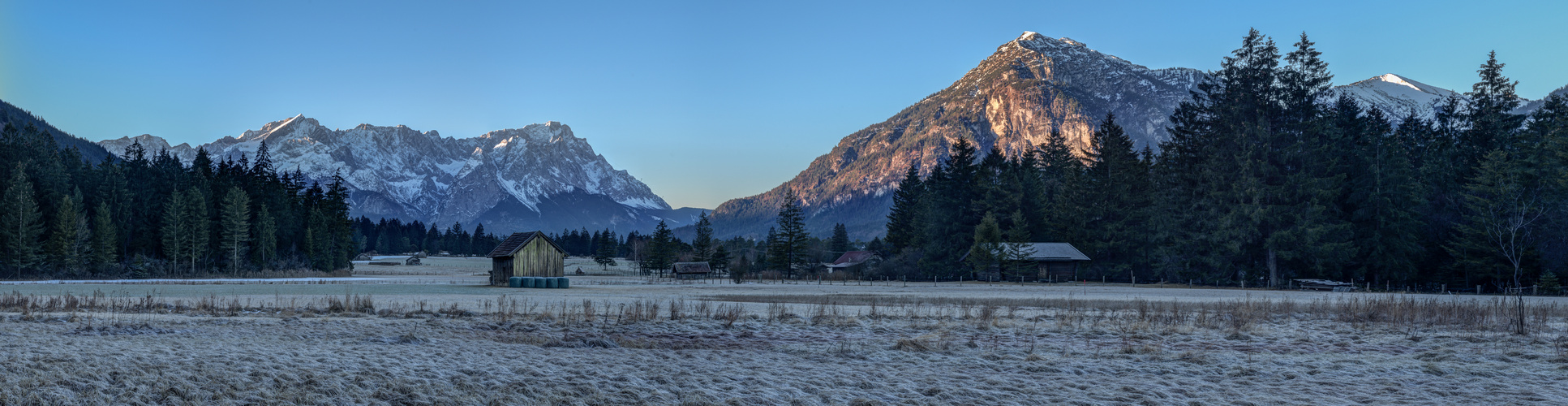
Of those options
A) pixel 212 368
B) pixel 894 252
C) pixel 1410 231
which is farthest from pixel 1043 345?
pixel 894 252

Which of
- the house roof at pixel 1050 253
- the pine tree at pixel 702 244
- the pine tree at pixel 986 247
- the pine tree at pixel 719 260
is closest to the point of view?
the house roof at pixel 1050 253

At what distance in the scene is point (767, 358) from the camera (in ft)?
40.2

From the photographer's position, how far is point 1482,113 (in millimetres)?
57156

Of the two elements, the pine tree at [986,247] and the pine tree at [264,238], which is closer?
the pine tree at [986,247]

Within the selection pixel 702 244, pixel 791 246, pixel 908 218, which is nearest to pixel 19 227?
pixel 702 244

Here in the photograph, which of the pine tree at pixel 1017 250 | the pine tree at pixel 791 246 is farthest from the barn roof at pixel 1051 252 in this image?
the pine tree at pixel 791 246

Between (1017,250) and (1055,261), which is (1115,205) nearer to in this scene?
(1055,261)

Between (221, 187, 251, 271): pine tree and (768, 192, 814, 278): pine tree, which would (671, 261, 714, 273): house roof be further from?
(221, 187, 251, 271): pine tree

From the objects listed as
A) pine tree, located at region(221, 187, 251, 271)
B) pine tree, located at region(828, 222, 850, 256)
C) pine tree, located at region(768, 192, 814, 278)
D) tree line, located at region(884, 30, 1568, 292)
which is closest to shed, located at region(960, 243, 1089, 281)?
tree line, located at region(884, 30, 1568, 292)

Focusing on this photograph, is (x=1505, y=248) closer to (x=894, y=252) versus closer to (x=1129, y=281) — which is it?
(x=1129, y=281)

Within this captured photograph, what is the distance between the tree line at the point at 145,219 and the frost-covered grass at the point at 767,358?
180 feet

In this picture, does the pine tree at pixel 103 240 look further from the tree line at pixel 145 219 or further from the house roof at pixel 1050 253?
the house roof at pixel 1050 253

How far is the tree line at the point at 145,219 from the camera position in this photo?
62.1m

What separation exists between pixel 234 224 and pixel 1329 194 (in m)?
86.0
